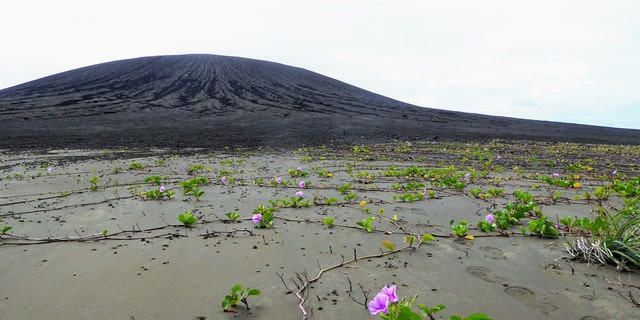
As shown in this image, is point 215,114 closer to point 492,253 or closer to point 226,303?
point 492,253

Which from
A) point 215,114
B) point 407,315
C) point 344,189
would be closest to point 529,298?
point 407,315

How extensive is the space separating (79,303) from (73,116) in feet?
86.0

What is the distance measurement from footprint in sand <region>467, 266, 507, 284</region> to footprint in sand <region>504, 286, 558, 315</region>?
0.12 meters

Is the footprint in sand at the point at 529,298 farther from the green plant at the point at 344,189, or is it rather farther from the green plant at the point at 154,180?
the green plant at the point at 154,180

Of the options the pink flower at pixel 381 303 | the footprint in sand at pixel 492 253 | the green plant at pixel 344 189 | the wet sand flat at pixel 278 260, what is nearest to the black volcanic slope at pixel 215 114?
the green plant at pixel 344 189

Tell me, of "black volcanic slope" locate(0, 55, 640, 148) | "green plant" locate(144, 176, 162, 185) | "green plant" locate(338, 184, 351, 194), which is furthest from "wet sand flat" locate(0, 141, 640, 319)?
"black volcanic slope" locate(0, 55, 640, 148)

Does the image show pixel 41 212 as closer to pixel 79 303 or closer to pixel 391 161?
pixel 79 303

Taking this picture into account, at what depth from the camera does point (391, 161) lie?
31.6 ft

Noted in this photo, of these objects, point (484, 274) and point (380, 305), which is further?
point (484, 274)

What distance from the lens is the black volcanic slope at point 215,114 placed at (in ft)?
56.2

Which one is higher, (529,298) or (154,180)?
(529,298)

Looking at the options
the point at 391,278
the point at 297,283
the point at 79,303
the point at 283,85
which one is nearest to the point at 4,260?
the point at 79,303

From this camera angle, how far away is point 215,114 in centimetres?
2650

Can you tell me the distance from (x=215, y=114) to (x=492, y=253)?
84.5 ft
